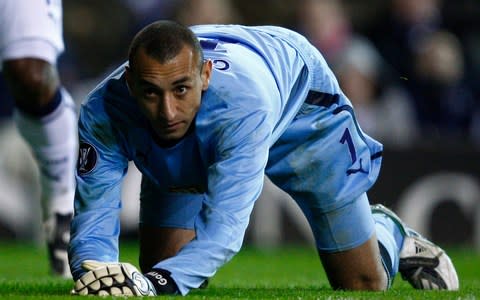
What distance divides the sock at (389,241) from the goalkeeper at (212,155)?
2cm

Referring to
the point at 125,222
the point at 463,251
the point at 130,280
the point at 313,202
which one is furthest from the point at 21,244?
the point at 130,280

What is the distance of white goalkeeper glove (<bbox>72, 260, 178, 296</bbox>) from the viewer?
498 cm

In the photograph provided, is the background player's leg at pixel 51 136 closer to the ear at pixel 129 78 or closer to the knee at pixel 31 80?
the knee at pixel 31 80

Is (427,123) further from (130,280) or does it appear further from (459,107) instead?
(130,280)

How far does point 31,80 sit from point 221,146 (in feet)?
8.35

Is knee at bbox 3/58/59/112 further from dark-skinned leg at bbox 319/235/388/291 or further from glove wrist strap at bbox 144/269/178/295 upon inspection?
glove wrist strap at bbox 144/269/178/295

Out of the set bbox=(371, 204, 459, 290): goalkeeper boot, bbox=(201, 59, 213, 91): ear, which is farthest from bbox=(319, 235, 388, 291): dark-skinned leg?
bbox=(201, 59, 213, 91): ear

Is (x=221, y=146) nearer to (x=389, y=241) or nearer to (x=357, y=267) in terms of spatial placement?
(x=357, y=267)

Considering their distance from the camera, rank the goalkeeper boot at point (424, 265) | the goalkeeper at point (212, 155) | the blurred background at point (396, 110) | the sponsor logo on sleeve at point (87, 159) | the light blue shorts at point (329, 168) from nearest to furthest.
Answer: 1. the goalkeeper at point (212, 155)
2. the sponsor logo on sleeve at point (87, 159)
3. the light blue shorts at point (329, 168)
4. the goalkeeper boot at point (424, 265)
5. the blurred background at point (396, 110)

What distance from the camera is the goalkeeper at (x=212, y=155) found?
16.8 feet

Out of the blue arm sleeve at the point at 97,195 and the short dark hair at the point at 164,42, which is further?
the blue arm sleeve at the point at 97,195

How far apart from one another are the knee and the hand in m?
2.59

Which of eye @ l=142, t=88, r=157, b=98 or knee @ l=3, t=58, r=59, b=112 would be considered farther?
knee @ l=3, t=58, r=59, b=112

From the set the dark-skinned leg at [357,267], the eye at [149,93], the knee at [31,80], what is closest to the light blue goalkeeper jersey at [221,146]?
the eye at [149,93]
